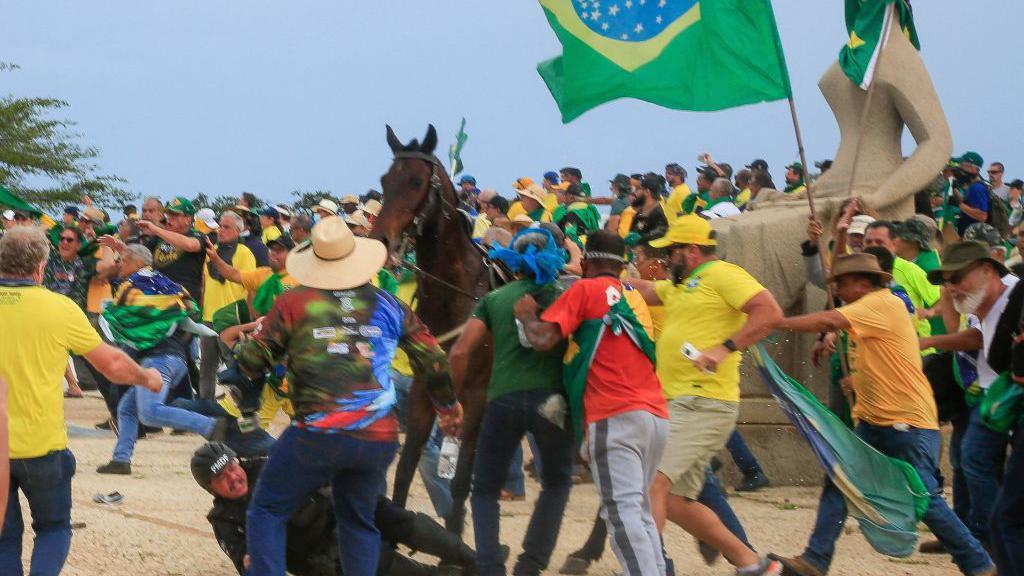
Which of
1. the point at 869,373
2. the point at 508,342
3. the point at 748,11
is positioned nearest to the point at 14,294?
the point at 508,342

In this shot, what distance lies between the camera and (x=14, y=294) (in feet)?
21.0

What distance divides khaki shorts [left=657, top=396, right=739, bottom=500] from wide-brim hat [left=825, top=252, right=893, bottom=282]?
0.96 m

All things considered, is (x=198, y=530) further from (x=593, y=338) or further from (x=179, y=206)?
(x=179, y=206)

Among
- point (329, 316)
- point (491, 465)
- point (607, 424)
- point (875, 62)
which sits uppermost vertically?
point (875, 62)

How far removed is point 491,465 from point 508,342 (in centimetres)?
62

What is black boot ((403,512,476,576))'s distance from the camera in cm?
755

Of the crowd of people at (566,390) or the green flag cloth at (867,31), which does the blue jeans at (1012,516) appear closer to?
the crowd of people at (566,390)

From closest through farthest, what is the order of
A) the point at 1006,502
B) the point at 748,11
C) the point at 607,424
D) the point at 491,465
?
1. the point at 1006,502
2. the point at 607,424
3. the point at 491,465
4. the point at 748,11

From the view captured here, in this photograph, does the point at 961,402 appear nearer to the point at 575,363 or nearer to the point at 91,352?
the point at 575,363

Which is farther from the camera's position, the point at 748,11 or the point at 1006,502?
the point at 748,11

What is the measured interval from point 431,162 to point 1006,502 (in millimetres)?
4490

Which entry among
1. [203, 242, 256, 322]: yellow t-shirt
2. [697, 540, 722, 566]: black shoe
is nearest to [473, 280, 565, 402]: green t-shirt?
[697, 540, 722, 566]: black shoe

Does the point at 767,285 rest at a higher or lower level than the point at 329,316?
lower

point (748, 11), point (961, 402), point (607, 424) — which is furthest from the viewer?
point (748, 11)
